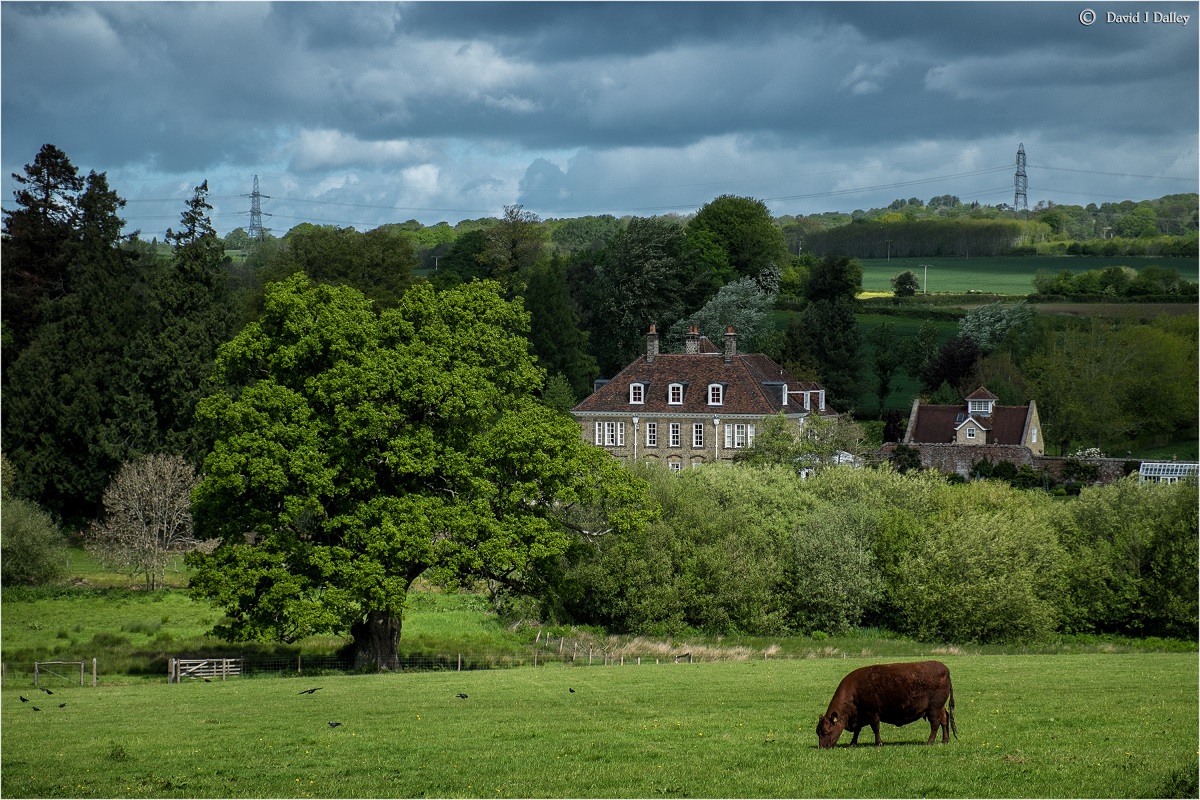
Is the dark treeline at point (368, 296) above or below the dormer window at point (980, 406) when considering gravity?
above

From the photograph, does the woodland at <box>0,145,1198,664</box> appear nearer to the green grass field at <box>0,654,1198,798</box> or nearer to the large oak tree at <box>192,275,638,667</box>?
the large oak tree at <box>192,275,638,667</box>

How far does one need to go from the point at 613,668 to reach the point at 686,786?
62.6ft

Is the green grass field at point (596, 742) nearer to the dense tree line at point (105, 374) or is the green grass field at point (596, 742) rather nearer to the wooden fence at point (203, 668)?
the wooden fence at point (203, 668)

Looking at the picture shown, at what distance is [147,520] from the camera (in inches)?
2445

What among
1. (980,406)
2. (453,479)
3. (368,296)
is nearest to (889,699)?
(453,479)

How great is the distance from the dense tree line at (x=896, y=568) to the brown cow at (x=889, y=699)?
26.5 m

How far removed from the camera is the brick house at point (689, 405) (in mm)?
88000

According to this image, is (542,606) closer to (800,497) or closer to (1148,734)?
(800,497)

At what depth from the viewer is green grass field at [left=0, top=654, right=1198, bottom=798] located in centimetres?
1784

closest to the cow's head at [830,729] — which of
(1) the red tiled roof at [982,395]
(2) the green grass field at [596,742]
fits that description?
(2) the green grass field at [596,742]

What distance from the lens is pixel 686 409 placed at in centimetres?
8931

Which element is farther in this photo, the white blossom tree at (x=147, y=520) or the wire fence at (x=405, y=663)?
the white blossom tree at (x=147, y=520)

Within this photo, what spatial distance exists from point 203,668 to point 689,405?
55.5 meters

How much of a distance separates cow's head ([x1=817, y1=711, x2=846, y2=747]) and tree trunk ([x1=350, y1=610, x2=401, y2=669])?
22000 millimetres
